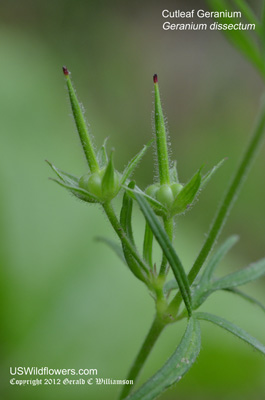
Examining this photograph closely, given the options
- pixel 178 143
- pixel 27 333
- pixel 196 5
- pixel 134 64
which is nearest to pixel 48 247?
pixel 27 333

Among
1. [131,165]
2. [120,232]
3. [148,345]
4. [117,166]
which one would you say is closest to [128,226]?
[120,232]

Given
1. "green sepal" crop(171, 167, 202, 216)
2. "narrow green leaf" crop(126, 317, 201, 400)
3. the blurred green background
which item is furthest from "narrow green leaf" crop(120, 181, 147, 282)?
the blurred green background

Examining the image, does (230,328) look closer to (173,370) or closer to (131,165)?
(173,370)

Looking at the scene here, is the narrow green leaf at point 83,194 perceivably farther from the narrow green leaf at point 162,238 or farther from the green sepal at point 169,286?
the green sepal at point 169,286

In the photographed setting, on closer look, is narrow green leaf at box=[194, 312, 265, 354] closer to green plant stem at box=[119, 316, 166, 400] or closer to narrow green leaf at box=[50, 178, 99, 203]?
green plant stem at box=[119, 316, 166, 400]

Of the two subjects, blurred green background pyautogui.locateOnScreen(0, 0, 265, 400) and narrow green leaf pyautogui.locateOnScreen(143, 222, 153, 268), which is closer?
narrow green leaf pyautogui.locateOnScreen(143, 222, 153, 268)

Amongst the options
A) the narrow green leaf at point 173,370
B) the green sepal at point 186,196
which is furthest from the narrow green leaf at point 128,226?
the narrow green leaf at point 173,370

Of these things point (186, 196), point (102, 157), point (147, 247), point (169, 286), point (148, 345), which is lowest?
point (148, 345)
